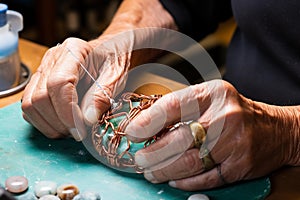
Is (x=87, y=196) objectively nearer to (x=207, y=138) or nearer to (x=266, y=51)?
(x=207, y=138)

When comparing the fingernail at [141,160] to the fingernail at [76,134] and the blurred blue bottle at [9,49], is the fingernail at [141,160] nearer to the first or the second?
the fingernail at [76,134]

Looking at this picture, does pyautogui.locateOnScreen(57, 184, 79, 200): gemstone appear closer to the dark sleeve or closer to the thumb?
the thumb

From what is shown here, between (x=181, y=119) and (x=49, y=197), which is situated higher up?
(x=181, y=119)

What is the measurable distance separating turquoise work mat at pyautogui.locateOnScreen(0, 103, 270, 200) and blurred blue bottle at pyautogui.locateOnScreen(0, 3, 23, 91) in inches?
6.0

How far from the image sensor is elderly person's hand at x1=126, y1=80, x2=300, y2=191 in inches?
28.6

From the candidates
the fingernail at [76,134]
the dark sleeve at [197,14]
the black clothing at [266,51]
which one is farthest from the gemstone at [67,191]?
the dark sleeve at [197,14]

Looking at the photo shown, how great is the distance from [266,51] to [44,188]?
1.59ft

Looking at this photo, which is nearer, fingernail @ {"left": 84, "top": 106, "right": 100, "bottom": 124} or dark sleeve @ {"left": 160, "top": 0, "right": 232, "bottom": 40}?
fingernail @ {"left": 84, "top": 106, "right": 100, "bottom": 124}

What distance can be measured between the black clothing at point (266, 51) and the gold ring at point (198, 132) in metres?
0.28

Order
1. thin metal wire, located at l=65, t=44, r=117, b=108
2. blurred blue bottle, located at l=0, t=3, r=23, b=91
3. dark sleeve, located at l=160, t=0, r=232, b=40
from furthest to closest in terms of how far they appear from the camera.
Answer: dark sleeve, located at l=160, t=0, r=232, b=40, blurred blue bottle, located at l=0, t=3, r=23, b=91, thin metal wire, located at l=65, t=44, r=117, b=108

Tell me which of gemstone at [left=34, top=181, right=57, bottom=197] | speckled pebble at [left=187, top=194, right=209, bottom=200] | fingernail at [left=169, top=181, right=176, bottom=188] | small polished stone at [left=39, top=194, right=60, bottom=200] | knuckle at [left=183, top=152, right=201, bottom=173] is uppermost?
knuckle at [left=183, top=152, right=201, bottom=173]

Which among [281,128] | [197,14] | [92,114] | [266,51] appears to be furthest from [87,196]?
[197,14]

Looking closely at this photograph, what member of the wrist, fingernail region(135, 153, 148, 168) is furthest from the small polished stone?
the wrist

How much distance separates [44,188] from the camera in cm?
72
